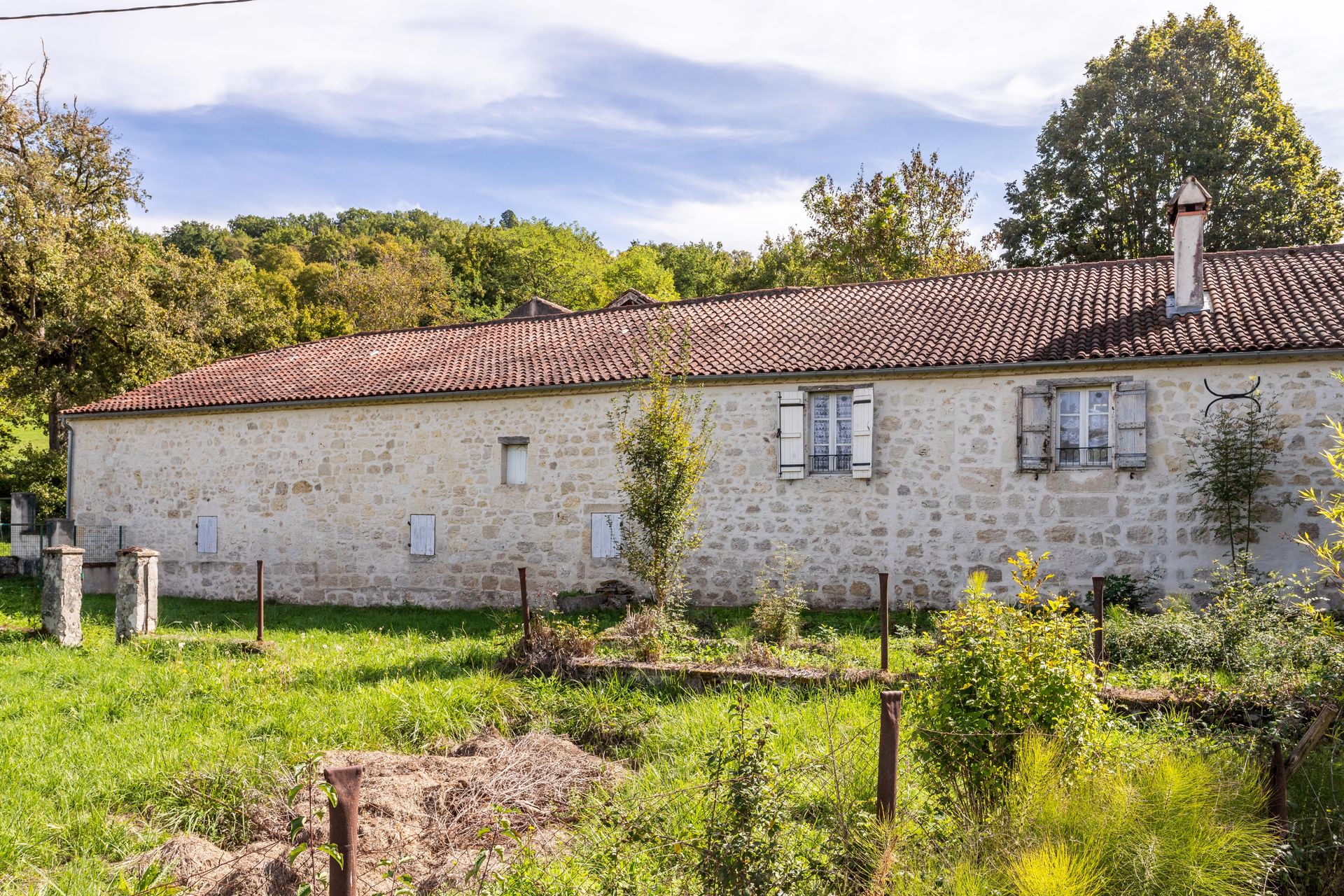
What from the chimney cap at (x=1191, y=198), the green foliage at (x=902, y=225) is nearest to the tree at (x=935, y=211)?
the green foliage at (x=902, y=225)

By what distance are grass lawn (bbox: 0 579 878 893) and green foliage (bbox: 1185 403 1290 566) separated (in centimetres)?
653

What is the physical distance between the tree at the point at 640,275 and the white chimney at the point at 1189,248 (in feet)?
96.1

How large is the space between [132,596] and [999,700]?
9571mm

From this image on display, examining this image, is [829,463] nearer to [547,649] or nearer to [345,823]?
[547,649]

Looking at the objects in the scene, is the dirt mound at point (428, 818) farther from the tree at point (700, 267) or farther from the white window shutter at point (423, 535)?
the tree at point (700, 267)

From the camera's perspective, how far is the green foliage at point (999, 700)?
15.4 ft

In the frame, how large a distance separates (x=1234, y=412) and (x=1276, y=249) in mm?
4492

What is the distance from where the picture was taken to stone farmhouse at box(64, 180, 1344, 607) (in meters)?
11.5

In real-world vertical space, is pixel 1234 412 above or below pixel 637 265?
below

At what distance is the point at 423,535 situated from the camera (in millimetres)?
14758

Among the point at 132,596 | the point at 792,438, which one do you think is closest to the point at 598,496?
the point at 792,438

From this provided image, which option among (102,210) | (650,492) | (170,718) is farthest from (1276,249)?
(102,210)

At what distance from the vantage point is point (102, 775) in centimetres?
584

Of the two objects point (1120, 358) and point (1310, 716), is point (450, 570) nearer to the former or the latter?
point (1120, 358)
